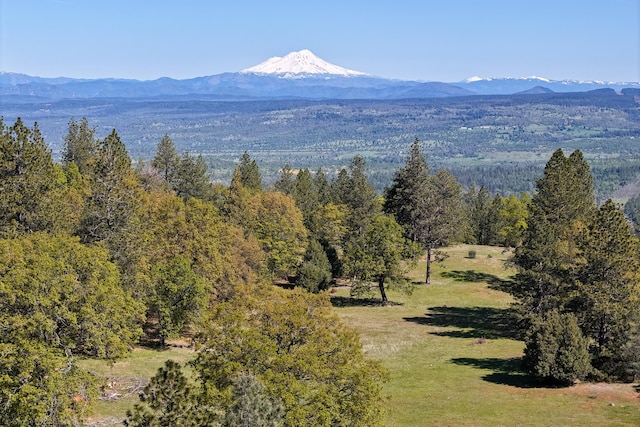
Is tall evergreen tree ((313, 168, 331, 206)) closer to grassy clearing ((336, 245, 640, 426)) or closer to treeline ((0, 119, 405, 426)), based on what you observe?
grassy clearing ((336, 245, 640, 426))

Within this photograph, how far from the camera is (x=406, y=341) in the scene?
183 feet

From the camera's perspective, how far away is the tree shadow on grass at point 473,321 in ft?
196

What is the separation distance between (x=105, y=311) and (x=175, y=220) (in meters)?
24.3

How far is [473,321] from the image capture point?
65000 millimetres

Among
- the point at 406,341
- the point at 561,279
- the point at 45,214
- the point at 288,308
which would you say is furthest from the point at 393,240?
the point at 288,308

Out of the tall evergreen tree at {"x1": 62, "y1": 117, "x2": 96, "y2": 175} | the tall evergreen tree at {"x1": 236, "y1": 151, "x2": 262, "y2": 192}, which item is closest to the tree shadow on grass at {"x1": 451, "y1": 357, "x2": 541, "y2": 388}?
the tall evergreen tree at {"x1": 236, "y1": 151, "x2": 262, "y2": 192}

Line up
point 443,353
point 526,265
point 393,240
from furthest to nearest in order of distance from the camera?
point 393,240 → point 526,265 → point 443,353

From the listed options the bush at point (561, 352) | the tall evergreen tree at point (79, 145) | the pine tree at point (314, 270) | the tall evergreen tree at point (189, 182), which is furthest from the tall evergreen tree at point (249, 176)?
the bush at point (561, 352)

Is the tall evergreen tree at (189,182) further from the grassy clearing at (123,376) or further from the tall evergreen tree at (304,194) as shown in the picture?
the grassy clearing at (123,376)

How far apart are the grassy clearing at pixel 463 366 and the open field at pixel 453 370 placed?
6 centimetres

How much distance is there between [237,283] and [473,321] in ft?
83.0

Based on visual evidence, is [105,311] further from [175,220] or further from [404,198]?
[404,198]

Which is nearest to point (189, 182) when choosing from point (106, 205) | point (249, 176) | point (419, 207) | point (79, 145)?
point (249, 176)

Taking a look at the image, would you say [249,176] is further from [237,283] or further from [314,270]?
[237,283]
